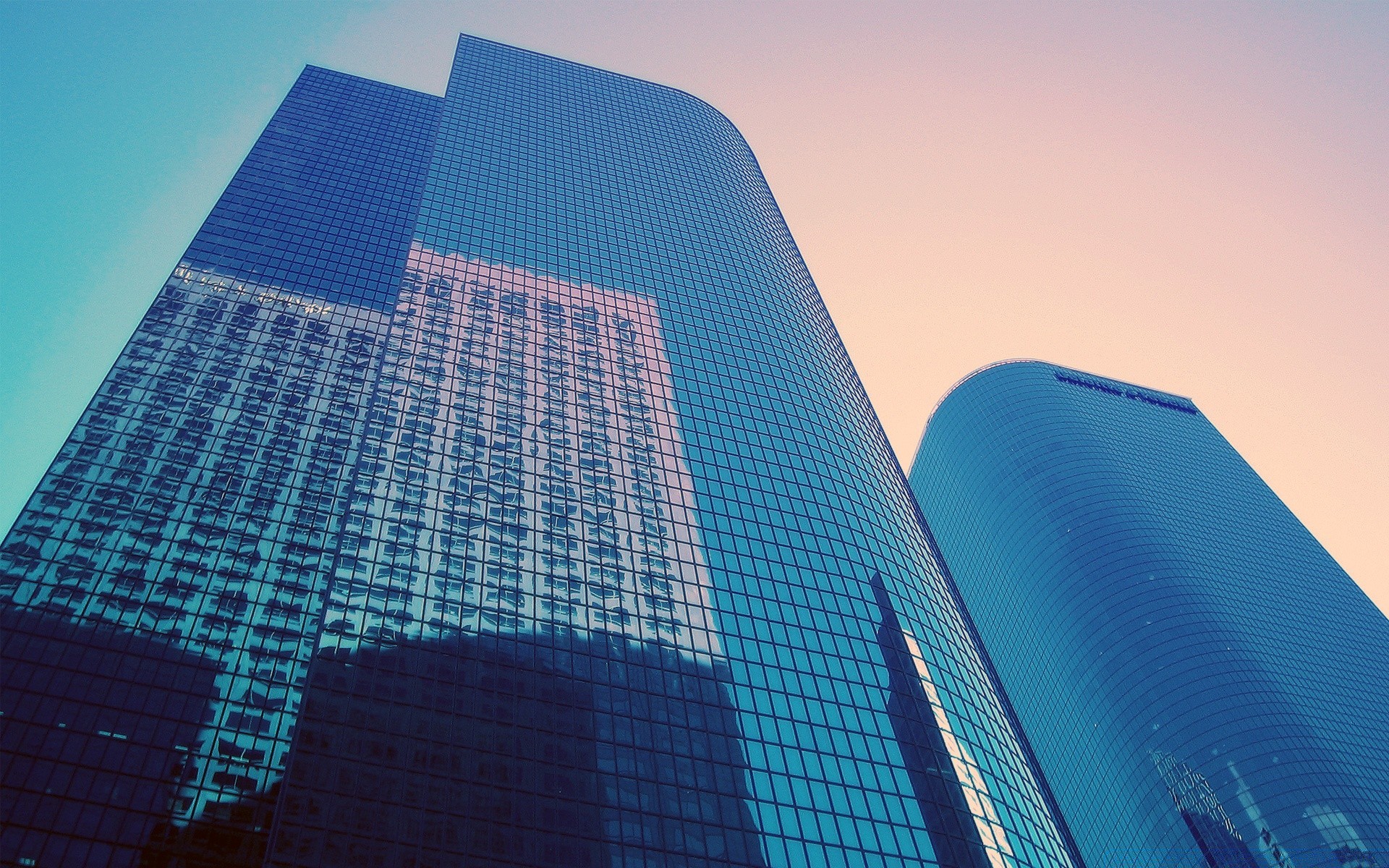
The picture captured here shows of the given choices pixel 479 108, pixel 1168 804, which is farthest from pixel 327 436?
pixel 1168 804

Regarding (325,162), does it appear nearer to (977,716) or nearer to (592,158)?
(592,158)

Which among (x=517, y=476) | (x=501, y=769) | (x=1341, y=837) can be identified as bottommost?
(x=1341, y=837)

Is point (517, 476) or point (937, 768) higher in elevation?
point (937, 768)

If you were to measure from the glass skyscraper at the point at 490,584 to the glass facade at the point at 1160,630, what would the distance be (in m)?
50.7

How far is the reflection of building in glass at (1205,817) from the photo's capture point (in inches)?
4331

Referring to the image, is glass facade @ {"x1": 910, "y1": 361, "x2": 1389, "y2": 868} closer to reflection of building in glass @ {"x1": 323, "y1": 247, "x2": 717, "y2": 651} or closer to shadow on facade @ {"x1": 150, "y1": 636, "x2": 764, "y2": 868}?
reflection of building in glass @ {"x1": 323, "y1": 247, "x2": 717, "y2": 651}

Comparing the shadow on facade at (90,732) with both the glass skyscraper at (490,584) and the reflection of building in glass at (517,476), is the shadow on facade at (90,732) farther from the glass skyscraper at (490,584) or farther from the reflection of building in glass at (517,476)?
the reflection of building in glass at (517,476)

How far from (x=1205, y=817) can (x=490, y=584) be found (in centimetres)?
8599

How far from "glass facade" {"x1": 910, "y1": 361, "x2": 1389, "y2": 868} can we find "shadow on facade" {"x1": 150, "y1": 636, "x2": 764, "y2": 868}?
252 feet

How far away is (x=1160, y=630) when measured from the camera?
13475cm

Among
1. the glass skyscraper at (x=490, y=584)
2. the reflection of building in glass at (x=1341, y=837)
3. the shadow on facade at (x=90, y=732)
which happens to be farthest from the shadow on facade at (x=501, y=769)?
the reflection of building in glass at (x=1341, y=837)

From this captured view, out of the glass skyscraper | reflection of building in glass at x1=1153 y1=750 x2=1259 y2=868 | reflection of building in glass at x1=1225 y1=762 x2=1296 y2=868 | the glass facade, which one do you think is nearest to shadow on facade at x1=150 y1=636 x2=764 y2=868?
the glass skyscraper

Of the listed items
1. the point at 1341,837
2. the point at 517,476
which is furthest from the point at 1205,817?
the point at 517,476

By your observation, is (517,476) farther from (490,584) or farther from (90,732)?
(90,732)
